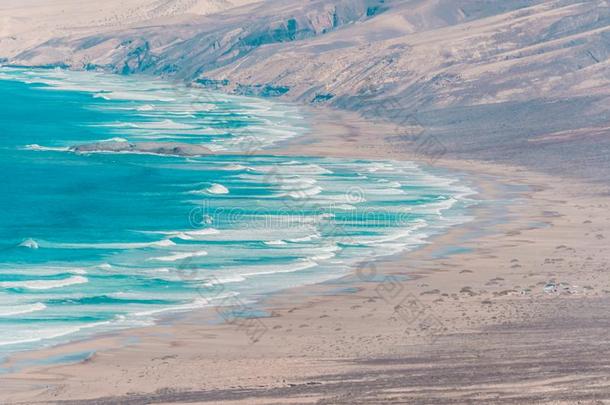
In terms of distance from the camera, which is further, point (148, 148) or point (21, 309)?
point (148, 148)

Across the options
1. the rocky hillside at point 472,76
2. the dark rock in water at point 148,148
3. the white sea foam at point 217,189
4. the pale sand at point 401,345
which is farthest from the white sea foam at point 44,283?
the dark rock in water at point 148,148

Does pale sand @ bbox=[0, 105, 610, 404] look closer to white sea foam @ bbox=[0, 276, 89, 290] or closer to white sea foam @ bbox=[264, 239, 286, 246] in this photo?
white sea foam @ bbox=[264, 239, 286, 246]

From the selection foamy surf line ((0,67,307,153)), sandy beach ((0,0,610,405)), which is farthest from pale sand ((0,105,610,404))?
foamy surf line ((0,67,307,153))

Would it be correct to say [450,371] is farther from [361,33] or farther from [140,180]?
[361,33]

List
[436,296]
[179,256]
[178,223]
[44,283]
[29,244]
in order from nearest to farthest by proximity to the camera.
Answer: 1. [436,296]
2. [44,283]
3. [179,256]
4. [29,244]
5. [178,223]

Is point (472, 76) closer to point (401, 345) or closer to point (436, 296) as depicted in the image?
point (436, 296)

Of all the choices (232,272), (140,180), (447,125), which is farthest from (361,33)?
(232,272)

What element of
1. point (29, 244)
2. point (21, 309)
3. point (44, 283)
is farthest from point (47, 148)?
point (21, 309)
